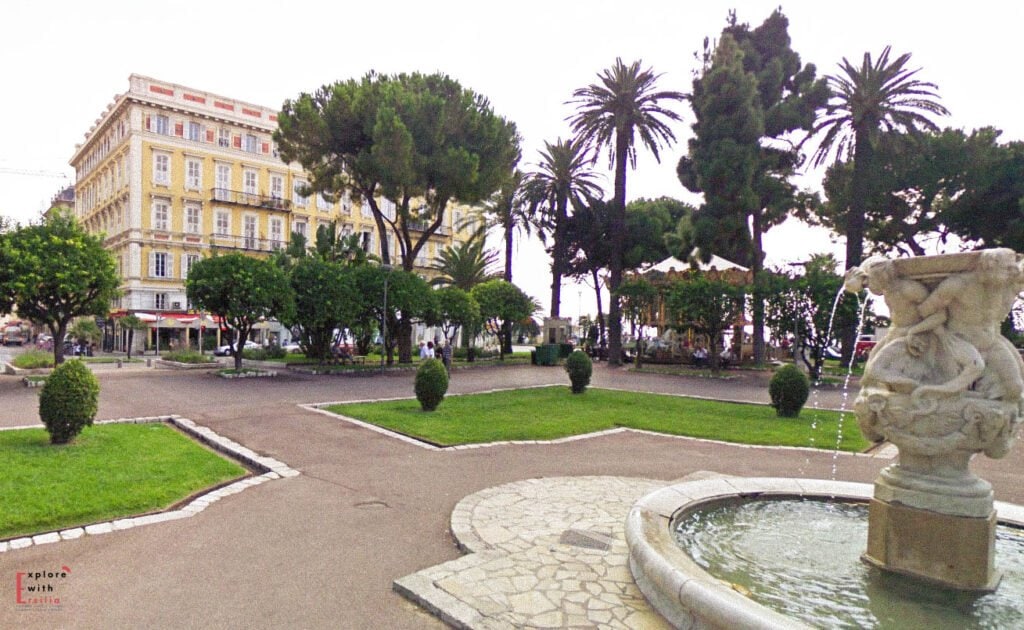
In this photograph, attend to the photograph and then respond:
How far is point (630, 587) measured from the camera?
458 cm

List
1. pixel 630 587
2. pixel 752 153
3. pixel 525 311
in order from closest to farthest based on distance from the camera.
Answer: pixel 630 587, pixel 752 153, pixel 525 311

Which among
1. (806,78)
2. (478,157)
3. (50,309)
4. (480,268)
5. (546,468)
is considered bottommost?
(546,468)

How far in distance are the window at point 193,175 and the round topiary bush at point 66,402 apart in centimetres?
4000

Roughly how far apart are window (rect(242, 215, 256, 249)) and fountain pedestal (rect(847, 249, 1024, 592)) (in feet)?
158

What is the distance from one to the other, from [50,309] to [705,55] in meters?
34.0

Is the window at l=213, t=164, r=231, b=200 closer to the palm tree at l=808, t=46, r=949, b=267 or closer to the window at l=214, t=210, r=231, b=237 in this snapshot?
the window at l=214, t=210, r=231, b=237

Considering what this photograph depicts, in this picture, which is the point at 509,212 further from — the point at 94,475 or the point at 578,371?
the point at 94,475

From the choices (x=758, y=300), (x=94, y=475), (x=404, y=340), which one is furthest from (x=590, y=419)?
(x=404, y=340)

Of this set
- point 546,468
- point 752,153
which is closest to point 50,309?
point 546,468

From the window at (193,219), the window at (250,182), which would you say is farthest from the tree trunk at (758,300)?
the window at (193,219)

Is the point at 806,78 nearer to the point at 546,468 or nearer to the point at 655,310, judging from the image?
the point at 655,310

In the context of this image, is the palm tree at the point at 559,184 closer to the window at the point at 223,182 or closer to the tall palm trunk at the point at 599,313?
the tall palm trunk at the point at 599,313

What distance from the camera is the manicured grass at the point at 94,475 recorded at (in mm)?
5973

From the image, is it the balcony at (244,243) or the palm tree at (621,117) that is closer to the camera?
the palm tree at (621,117)
